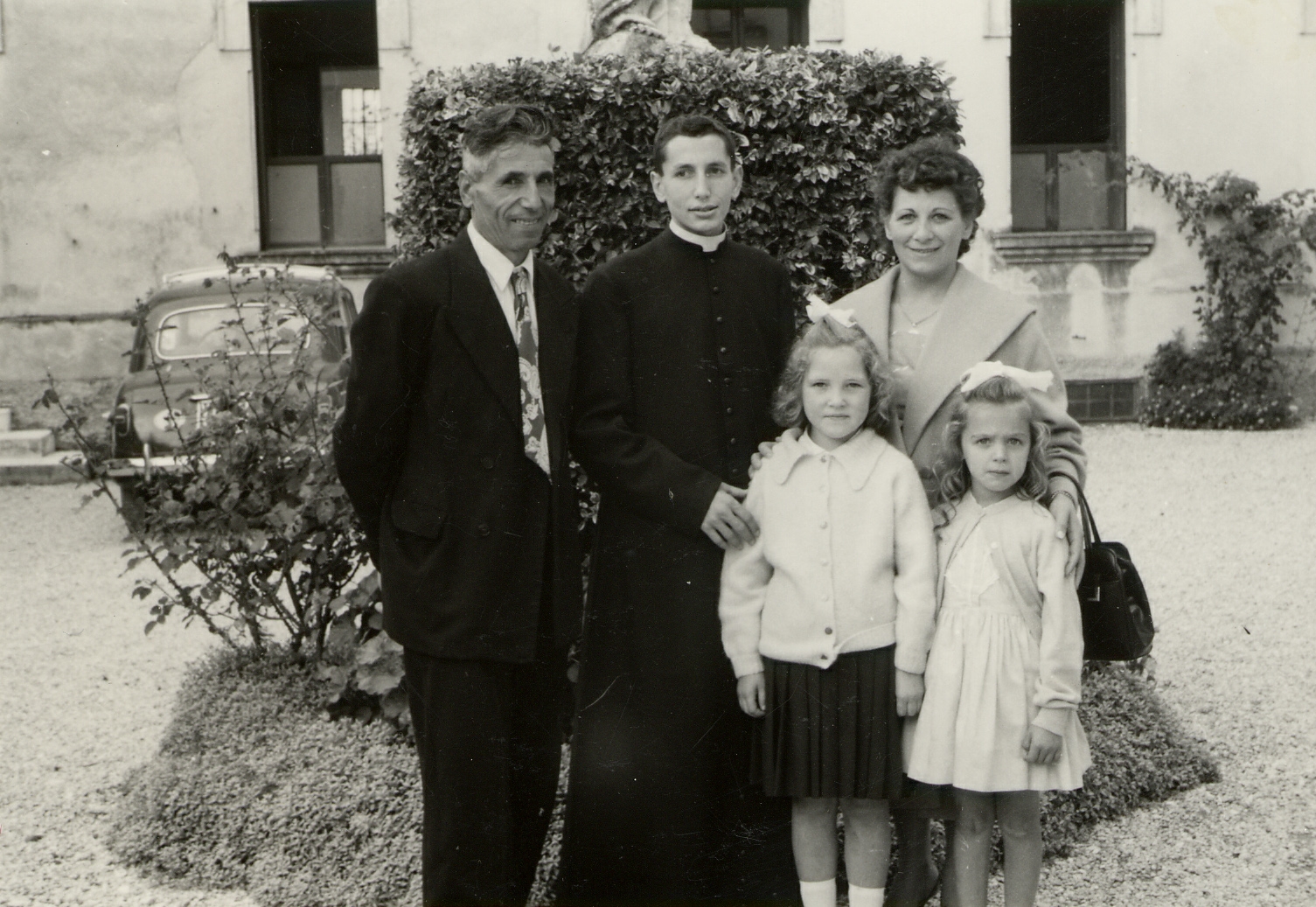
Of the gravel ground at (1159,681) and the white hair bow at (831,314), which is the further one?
the gravel ground at (1159,681)

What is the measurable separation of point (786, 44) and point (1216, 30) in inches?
151

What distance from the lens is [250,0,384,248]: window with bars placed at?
1369cm

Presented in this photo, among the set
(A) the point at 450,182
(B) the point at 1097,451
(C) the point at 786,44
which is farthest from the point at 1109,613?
(C) the point at 786,44

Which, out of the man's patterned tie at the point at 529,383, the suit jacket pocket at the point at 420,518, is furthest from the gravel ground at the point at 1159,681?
the man's patterned tie at the point at 529,383

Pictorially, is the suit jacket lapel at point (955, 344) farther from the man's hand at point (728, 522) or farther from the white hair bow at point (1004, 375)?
the man's hand at point (728, 522)

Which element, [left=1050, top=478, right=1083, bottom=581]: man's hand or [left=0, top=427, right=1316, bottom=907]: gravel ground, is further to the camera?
[left=0, top=427, right=1316, bottom=907]: gravel ground

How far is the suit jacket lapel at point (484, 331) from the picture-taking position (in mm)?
3002

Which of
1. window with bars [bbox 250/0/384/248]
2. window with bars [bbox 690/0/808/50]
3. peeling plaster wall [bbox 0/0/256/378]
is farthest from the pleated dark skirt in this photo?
window with bars [bbox 250/0/384/248]

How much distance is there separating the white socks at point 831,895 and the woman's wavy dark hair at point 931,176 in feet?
4.91

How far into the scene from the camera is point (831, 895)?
309cm

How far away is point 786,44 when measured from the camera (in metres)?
13.0

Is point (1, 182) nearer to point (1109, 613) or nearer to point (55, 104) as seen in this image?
point (55, 104)

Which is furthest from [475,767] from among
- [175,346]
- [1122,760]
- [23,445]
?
[23,445]

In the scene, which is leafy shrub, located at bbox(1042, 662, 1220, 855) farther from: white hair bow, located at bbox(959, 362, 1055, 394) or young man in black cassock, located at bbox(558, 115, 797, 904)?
white hair bow, located at bbox(959, 362, 1055, 394)
